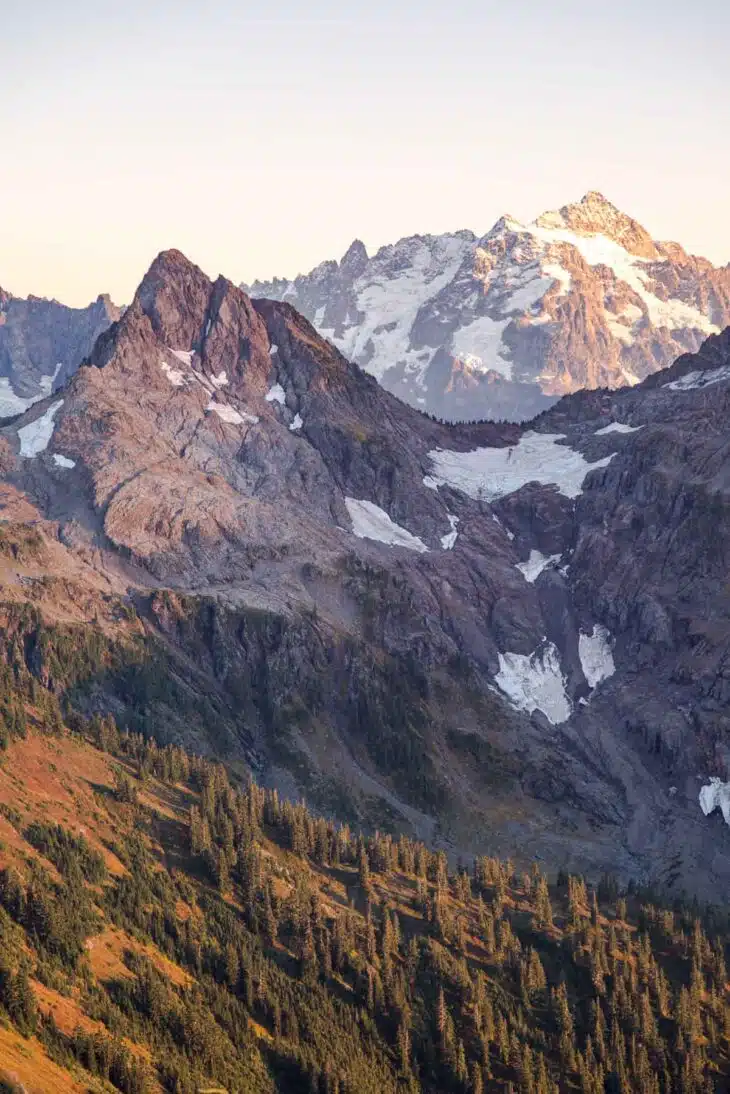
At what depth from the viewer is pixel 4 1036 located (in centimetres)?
19450

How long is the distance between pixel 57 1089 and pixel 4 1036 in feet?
34.9

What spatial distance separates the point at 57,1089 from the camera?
188m

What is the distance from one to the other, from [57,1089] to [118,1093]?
1276cm

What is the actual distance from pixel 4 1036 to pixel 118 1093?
15237 mm

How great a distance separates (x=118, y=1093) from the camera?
19875cm
